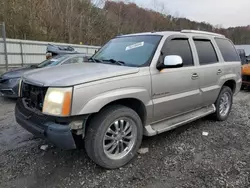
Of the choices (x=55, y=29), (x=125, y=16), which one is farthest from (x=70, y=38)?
(x=125, y=16)

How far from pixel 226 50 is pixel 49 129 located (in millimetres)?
4236

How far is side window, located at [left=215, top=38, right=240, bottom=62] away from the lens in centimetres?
488

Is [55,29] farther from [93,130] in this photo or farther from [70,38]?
[93,130]

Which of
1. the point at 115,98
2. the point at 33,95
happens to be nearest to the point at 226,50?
the point at 115,98

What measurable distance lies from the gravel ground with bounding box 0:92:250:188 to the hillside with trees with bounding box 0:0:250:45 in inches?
498

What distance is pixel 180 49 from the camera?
3.85 metres

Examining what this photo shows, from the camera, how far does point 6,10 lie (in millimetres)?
14820

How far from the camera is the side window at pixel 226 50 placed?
4.88 m

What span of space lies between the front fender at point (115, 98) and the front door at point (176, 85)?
0.48ft

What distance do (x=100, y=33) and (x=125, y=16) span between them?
8.45 metres

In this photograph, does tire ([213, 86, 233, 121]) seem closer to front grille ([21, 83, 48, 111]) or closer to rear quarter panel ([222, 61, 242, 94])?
rear quarter panel ([222, 61, 242, 94])

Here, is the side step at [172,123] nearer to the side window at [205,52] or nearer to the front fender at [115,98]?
the front fender at [115,98]

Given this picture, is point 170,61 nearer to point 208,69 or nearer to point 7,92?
point 208,69

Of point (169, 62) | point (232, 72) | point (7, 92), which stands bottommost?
point (7, 92)
